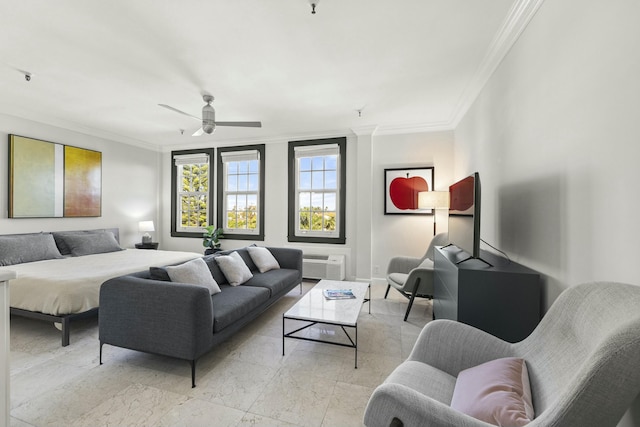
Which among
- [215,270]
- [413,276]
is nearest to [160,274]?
[215,270]

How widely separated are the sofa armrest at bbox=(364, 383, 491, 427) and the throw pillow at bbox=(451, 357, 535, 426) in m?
0.14

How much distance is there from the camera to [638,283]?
3.63 ft

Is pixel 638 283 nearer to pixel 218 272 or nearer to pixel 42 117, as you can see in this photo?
pixel 218 272

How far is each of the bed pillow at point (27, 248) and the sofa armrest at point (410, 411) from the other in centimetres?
438

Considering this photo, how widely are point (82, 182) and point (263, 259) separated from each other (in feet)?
11.2

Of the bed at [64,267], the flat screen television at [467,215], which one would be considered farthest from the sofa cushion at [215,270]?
the flat screen television at [467,215]

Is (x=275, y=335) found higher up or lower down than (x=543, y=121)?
lower down

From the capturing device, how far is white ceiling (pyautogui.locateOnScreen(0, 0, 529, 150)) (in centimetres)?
198

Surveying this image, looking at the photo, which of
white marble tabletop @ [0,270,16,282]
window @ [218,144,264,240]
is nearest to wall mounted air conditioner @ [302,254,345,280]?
window @ [218,144,264,240]

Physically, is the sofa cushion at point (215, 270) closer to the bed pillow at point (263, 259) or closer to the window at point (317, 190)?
the bed pillow at point (263, 259)

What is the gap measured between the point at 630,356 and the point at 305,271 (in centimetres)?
423

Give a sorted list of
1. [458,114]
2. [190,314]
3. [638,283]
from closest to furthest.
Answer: [638,283] → [190,314] → [458,114]

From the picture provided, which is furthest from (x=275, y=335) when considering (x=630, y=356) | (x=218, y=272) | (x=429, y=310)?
(x=630, y=356)

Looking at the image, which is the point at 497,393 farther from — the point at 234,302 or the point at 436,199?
the point at 436,199
